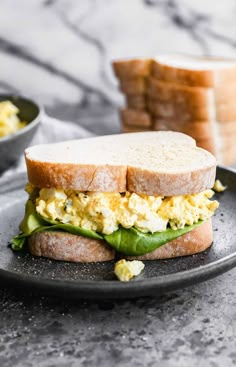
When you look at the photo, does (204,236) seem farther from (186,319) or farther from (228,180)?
(228,180)

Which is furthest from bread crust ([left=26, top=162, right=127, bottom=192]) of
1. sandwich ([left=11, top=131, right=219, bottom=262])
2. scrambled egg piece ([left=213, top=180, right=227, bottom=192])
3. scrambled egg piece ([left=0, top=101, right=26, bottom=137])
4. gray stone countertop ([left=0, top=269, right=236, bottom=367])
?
scrambled egg piece ([left=0, top=101, right=26, bottom=137])

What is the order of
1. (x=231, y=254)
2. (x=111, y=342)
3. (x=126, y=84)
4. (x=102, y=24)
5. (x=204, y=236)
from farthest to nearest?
1. (x=102, y=24)
2. (x=126, y=84)
3. (x=204, y=236)
4. (x=231, y=254)
5. (x=111, y=342)

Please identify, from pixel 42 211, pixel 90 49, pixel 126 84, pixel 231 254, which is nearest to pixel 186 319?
pixel 231 254

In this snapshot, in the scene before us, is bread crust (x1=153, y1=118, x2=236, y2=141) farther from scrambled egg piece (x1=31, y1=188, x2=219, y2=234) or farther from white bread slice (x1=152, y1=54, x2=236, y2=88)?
scrambled egg piece (x1=31, y1=188, x2=219, y2=234)

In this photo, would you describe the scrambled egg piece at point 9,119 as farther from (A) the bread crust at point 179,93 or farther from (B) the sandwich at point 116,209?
(B) the sandwich at point 116,209

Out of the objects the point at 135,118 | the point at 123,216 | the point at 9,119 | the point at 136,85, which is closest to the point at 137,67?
the point at 136,85

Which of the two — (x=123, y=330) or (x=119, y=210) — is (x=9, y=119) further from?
(x=123, y=330)

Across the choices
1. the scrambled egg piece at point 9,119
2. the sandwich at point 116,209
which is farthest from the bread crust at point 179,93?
the sandwich at point 116,209
